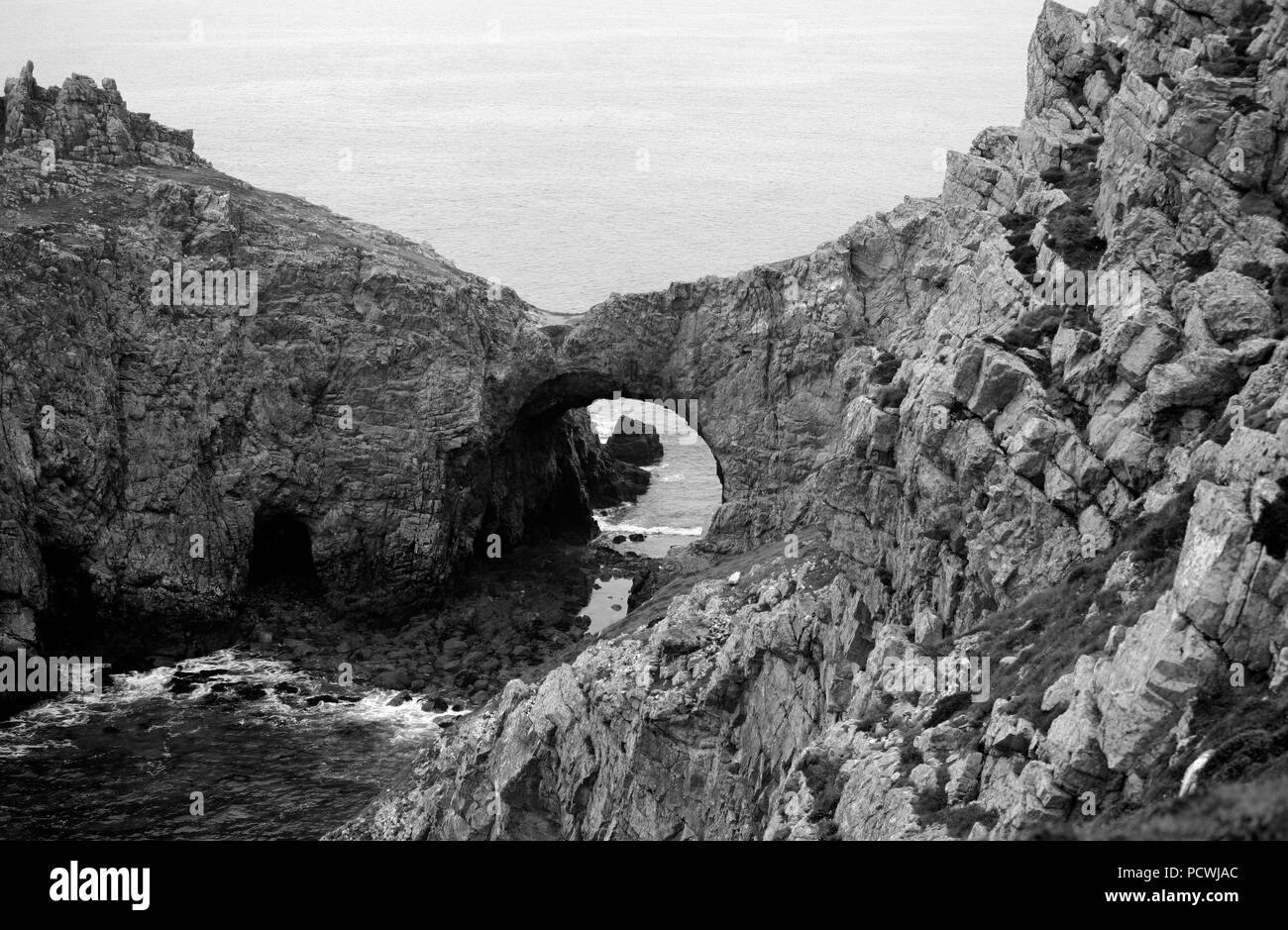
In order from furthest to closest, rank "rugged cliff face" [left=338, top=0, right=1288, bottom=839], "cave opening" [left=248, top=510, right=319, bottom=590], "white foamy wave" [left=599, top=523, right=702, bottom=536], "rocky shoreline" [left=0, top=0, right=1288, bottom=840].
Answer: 1. "white foamy wave" [left=599, top=523, right=702, bottom=536]
2. "cave opening" [left=248, top=510, right=319, bottom=590]
3. "rocky shoreline" [left=0, top=0, right=1288, bottom=840]
4. "rugged cliff face" [left=338, top=0, right=1288, bottom=839]

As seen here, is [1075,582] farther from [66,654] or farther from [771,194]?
[771,194]

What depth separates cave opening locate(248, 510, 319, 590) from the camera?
340 ft

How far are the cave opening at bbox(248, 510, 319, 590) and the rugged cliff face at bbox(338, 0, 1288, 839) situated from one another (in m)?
34.5

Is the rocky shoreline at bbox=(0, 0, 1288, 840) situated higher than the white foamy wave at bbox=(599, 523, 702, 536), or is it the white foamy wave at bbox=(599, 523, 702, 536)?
the rocky shoreline at bbox=(0, 0, 1288, 840)

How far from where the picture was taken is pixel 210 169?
11119 cm

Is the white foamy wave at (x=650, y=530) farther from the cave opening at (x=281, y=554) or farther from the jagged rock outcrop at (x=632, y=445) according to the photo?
the cave opening at (x=281, y=554)

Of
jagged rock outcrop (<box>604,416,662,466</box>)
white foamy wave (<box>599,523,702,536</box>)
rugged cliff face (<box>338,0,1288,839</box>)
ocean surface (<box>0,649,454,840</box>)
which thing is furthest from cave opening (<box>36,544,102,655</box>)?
jagged rock outcrop (<box>604,416,662,466</box>)

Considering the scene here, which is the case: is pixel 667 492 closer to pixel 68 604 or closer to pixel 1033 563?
pixel 68 604

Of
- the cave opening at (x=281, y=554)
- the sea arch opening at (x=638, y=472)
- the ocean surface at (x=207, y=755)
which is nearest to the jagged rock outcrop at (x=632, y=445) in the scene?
the sea arch opening at (x=638, y=472)

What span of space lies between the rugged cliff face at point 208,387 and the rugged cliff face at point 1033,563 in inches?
1180

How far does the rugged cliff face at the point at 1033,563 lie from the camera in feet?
115

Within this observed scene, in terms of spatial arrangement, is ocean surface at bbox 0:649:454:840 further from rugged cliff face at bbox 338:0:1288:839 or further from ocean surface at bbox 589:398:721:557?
ocean surface at bbox 589:398:721:557

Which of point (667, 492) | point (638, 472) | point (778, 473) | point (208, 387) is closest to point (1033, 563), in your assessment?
point (778, 473)
